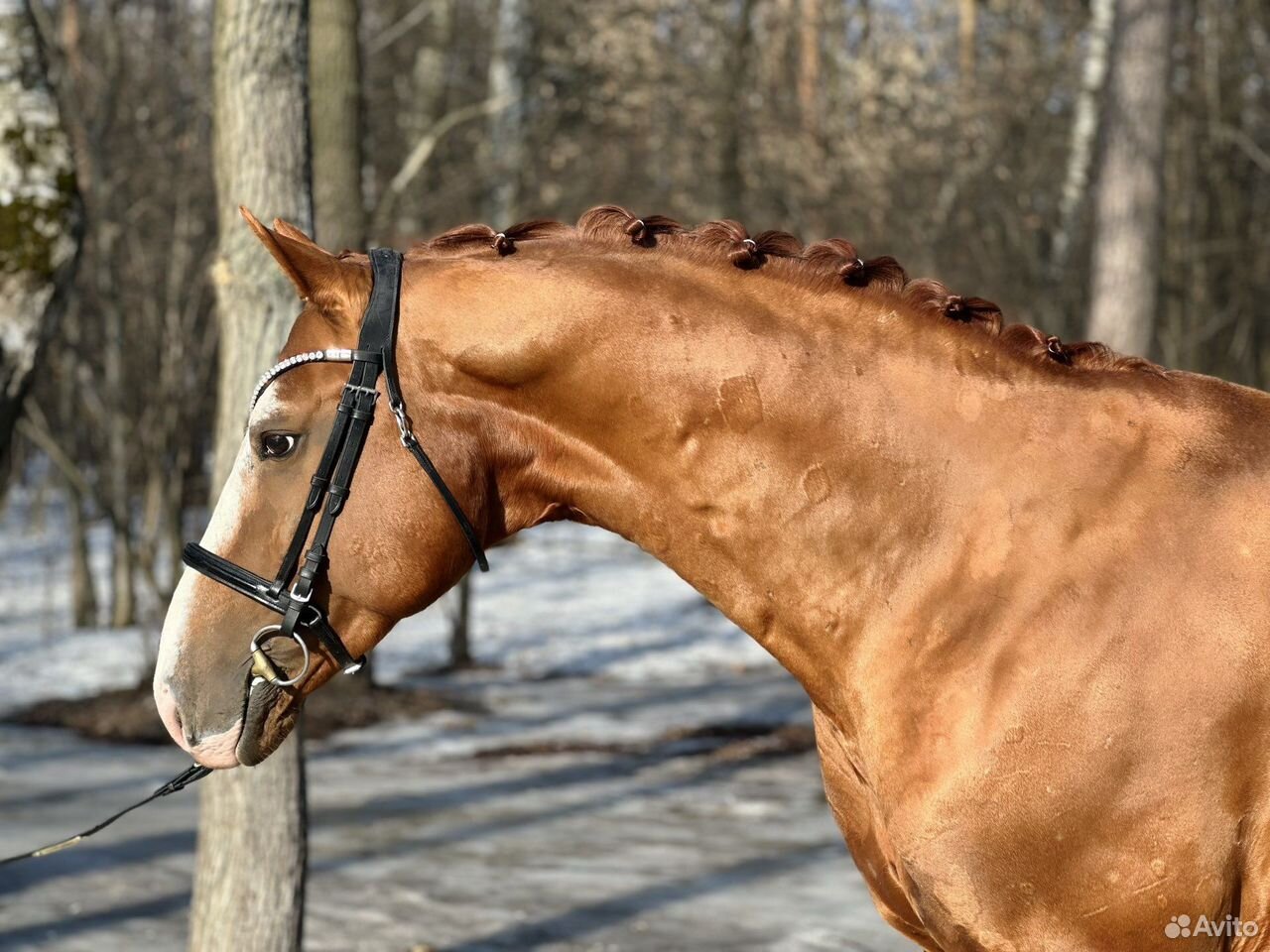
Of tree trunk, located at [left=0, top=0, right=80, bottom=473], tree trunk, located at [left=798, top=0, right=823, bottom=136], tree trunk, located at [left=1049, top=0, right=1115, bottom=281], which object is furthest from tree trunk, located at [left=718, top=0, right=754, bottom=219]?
tree trunk, located at [left=0, top=0, right=80, bottom=473]

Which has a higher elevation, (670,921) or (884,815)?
(884,815)

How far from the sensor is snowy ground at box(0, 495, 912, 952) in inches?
231

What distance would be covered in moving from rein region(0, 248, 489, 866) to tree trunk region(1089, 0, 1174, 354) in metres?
6.44

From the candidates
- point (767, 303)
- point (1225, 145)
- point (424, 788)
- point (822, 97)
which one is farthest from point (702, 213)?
point (767, 303)

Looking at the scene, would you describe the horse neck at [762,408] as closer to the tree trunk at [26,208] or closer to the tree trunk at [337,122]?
the tree trunk at [26,208]

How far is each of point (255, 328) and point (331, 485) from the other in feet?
7.11

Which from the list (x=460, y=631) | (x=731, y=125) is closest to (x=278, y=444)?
(x=460, y=631)

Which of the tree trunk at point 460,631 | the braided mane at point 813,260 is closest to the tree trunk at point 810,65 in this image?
the tree trunk at point 460,631

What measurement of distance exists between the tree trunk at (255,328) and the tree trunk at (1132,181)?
5218 millimetres

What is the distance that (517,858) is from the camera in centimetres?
703

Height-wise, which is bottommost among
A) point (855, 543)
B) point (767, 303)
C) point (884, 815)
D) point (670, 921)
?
point (670, 921)

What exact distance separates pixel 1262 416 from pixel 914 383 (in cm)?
60

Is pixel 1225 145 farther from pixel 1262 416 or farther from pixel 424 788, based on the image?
pixel 1262 416

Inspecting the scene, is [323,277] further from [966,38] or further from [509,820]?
[966,38]
